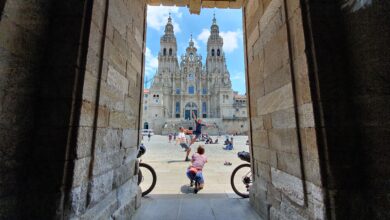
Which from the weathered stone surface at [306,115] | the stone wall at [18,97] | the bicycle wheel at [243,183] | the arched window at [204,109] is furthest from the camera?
the arched window at [204,109]

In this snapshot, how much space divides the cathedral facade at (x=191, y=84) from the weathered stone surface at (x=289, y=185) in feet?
154

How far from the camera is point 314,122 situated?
1.48 meters

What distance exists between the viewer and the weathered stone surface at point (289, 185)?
5.57 ft

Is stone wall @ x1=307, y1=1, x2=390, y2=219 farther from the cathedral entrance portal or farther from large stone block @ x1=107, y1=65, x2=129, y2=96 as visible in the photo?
the cathedral entrance portal

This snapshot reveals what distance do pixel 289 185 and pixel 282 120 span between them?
73cm

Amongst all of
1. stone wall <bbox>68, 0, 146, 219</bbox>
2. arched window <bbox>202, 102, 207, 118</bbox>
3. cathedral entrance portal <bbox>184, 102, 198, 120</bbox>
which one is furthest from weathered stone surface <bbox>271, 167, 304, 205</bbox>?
arched window <bbox>202, 102, 207, 118</bbox>

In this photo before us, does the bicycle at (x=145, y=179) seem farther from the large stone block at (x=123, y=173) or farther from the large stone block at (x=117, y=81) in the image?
the large stone block at (x=117, y=81)

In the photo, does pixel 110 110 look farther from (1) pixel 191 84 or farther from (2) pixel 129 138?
(1) pixel 191 84

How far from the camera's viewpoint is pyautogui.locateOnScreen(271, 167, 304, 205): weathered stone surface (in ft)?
5.57

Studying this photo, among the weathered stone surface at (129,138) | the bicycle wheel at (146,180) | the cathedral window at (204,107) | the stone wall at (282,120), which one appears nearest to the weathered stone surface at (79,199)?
the weathered stone surface at (129,138)

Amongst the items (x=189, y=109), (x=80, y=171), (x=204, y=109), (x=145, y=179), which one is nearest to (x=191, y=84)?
(x=189, y=109)

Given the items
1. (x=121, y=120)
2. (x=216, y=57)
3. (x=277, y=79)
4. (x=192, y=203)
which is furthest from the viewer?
(x=216, y=57)

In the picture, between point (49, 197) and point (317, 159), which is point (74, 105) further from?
point (317, 159)

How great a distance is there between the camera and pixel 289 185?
1877 mm
